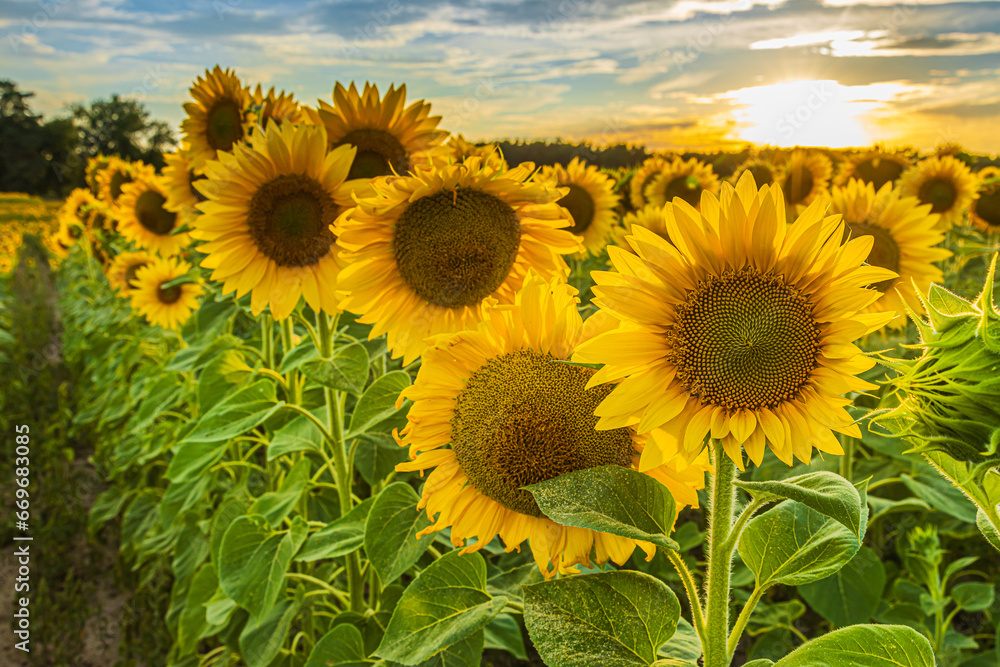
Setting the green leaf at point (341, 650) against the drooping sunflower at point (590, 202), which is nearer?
the green leaf at point (341, 650)

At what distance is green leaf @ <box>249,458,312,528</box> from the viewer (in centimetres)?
186

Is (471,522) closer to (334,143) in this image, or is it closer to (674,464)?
(674,464)

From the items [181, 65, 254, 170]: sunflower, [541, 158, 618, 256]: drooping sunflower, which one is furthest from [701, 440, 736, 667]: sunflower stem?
[541, 158, 618, 256]: drooping sunflower

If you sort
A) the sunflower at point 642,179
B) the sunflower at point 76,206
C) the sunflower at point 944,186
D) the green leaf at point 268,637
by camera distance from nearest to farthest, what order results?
1. the green leaf at point 268,637
2. the sunflower at point 944,186
3. the sunflower at point 642,179
4. the sunflower at point 76,206

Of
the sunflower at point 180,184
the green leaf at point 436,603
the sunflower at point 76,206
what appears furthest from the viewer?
the sunflower at point 76,206

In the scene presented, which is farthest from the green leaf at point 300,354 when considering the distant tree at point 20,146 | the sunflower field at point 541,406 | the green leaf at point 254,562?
the distant tree at point 20,146

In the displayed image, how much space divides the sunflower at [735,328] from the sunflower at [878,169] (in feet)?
15.5

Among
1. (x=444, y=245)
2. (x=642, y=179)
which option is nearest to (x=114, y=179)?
(x=642, y=179)

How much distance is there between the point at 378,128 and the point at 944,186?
464 centimetres

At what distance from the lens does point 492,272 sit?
1.52 meters

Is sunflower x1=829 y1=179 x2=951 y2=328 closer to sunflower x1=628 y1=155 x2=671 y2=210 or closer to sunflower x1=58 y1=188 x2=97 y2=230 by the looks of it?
sunflower x1=628 y1=155 x2=671 y2=210

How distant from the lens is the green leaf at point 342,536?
157cm

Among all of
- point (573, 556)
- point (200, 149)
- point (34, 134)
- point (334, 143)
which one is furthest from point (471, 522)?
point (34, 134)

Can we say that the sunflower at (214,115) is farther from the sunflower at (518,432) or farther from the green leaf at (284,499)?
the sunflower at (518,432)
